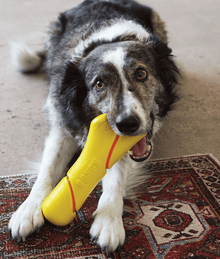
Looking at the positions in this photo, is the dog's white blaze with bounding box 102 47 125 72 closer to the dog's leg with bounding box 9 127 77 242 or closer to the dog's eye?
the dog's eye

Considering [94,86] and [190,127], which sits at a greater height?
[94,86]

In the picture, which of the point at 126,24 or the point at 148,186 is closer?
the point at 148,186

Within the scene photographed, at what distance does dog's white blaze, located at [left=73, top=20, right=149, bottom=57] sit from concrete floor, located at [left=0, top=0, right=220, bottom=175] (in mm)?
915

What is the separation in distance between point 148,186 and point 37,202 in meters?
0.81

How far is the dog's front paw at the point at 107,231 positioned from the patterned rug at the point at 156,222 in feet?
0.14

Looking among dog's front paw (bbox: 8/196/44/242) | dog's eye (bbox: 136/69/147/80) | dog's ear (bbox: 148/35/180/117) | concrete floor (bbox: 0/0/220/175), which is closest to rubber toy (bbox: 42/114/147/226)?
dog's front paw (bbox: 8/196/44/242)

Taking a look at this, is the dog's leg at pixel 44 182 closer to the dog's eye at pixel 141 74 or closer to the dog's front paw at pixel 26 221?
the dog's front paw at pixel 26 221

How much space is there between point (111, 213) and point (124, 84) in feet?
2.63

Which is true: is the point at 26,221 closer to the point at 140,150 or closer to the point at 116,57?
the point at 140,150

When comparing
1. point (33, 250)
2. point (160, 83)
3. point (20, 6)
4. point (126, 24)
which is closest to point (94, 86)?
point (160, 83)

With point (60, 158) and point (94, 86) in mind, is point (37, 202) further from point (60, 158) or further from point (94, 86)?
point (94, 86)

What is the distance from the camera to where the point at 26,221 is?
1.64m

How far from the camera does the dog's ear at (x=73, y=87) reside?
6.97 feet

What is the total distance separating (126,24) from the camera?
2570 mm
